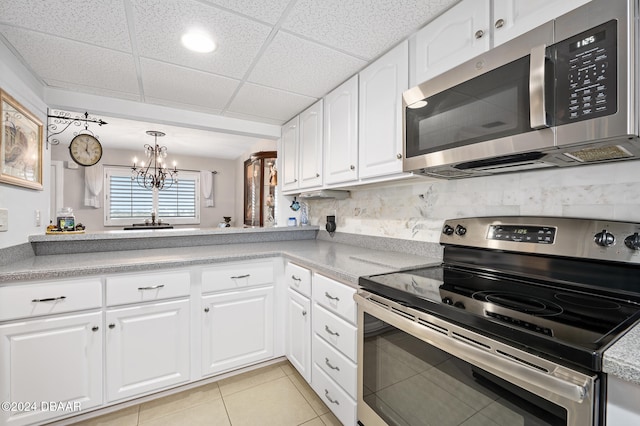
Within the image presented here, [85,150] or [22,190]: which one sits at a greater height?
[85,150]

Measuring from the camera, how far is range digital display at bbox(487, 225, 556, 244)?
1130mm

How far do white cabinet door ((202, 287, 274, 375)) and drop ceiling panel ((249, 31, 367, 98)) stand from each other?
1457 millimetres

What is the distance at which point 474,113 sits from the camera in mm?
1060

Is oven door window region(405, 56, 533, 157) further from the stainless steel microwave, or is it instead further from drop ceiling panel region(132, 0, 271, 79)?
drop ceiling panel region(132, 0, 271, 79)

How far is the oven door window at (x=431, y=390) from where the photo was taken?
2.33 ft

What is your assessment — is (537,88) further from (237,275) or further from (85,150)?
(85,150)

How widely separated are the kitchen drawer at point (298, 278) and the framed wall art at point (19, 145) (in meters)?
1.61

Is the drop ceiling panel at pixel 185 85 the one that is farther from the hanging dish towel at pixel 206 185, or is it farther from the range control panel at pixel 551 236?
the hanging dish towel at pixel 206 185

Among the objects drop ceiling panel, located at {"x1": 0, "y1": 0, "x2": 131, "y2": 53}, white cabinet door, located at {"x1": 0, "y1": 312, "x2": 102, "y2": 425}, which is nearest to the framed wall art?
drop ceiling panel, located at {"x1": 0, "y1": 0, "x2": 131, "y2": 53}

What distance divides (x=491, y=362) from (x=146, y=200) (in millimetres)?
6370

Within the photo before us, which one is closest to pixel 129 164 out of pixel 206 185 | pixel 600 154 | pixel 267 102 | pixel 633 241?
pixel 206 185

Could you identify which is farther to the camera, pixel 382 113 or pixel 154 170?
pixel 154 170

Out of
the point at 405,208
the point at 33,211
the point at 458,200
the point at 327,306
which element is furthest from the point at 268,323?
the point at 33,211

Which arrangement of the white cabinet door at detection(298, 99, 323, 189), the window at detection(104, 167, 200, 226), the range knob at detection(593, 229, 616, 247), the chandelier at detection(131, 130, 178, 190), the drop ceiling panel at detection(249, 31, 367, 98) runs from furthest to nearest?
1. the window at detection(104, 167, 200, 226)
2. the chandelier at detection(131, 130, 178, 190)
3. the white cabinet door at detection(298, 99, 323, 189)
4. the drop ceiling panel at detection(249, 31, 367, 98)
5. the range knob at detection(593, 229, 616, 247)
